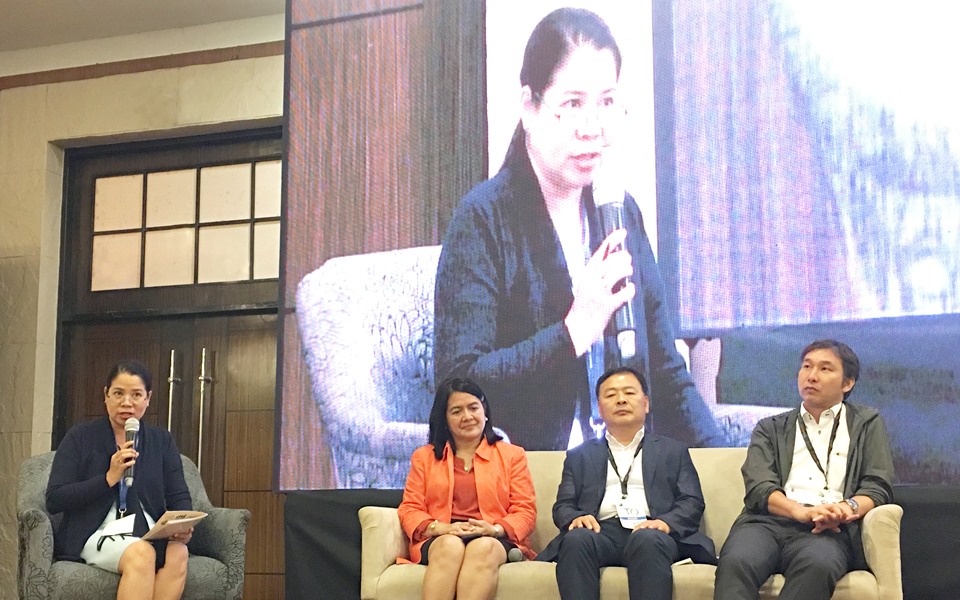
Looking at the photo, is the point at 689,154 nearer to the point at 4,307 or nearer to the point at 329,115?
the point at 329,115

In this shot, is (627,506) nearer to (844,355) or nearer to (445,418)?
(445,418)

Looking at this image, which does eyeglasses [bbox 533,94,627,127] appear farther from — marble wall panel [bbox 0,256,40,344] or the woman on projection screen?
marble wall panel [bbox 0,256,40,344]

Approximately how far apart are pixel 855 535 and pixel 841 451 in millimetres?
286

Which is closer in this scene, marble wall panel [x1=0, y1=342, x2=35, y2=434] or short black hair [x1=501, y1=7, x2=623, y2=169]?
short black hair [x1=501, y1=7, x2=623, y2=169]

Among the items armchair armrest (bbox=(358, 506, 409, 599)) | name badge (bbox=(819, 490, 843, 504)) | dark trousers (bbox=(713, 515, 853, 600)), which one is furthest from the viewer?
armchair armrest (bbox=(358, 506, 409, 599))

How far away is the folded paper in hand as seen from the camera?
3311mm

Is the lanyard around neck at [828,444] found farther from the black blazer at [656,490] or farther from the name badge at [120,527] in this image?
→ the name badge at [120,527]

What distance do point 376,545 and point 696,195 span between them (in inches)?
Answer: 69.2

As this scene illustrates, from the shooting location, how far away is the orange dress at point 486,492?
350cm

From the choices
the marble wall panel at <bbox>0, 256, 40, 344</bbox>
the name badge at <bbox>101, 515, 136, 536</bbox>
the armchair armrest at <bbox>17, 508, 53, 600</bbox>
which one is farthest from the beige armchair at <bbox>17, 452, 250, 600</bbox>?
the marble wall panel at <bbox>0, 256, 40, 344</bbox>

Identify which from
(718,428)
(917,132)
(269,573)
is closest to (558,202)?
(718,428)

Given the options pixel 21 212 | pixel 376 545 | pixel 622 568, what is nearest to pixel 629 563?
pixel 622 568

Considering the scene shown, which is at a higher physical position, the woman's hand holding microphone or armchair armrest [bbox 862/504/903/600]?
the woman's hand holding microphone

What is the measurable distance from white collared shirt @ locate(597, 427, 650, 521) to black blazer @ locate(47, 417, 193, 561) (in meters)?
1.49
